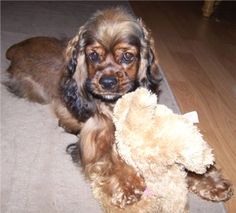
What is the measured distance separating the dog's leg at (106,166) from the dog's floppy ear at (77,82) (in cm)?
9

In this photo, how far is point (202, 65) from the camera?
4.41 meters

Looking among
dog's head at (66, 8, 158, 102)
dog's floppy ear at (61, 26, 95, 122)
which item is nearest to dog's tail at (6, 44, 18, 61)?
dog's floppy ear at (61, 26, 95, 122)

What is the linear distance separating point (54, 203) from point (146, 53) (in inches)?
44.2

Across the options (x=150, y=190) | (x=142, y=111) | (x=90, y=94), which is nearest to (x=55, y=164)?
(x=90, y=94)

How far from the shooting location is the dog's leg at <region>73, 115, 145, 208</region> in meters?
2.20

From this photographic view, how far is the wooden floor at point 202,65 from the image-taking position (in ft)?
10.0

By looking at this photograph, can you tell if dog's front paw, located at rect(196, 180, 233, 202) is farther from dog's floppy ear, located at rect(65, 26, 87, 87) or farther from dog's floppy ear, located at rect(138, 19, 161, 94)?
dog's floppy ear, located at rect(65, 26, 87, 87)

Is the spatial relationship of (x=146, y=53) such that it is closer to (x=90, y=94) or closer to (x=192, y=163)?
(x=90, y=94)

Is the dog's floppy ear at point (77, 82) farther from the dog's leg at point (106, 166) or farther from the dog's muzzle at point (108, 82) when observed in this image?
the dog's muzzle at point (108, 82)

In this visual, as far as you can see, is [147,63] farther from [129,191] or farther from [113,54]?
[129,191]

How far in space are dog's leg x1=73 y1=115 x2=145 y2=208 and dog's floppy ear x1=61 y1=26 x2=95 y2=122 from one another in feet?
0.28

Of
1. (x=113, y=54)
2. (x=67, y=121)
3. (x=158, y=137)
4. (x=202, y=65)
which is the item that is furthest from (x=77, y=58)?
(x=202, y=65)

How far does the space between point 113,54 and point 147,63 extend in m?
0.32

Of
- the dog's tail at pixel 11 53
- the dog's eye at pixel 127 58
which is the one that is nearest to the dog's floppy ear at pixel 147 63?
the dog's eye at pixel 127 58
